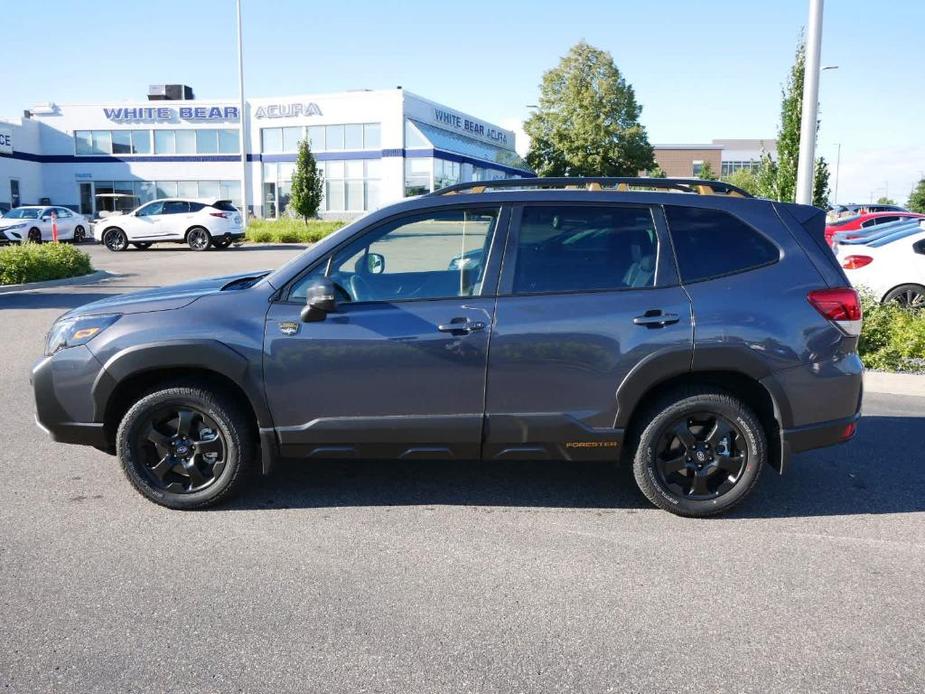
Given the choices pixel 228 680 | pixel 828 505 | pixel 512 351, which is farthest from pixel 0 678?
pixel 828 505

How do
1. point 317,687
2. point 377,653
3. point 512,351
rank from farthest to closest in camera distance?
point 512,351 < point 377,653 < point 317,687

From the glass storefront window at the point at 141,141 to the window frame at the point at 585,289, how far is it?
52.8m

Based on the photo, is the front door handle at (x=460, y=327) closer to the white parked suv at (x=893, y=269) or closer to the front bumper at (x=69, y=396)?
the front bumper at (x=69, y=396)

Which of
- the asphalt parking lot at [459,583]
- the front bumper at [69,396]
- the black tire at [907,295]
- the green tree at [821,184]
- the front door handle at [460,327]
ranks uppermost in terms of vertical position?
the green tree at [821,184]

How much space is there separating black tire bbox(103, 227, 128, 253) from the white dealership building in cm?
2018

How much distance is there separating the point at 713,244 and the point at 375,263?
191cm

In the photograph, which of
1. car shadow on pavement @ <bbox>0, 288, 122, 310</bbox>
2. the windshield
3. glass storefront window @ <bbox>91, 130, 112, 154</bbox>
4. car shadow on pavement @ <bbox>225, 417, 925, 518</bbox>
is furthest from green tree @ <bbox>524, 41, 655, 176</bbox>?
car shadow on pavement @ <bbox>225, 417, 925, 518</bbox>

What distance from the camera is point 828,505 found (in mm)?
4953

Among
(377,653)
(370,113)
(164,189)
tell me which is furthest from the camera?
(164,189)

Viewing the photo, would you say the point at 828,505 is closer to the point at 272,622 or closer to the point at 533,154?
the point at 272,622

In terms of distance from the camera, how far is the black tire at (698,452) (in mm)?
4621

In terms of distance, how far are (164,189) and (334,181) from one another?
1129 cm

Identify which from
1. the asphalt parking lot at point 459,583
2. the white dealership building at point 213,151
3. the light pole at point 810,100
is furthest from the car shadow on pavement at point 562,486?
the white dealership building at point 213,151

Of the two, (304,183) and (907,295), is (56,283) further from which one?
(304,183)
